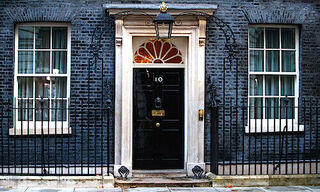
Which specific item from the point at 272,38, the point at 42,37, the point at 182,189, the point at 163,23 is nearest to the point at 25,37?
the point at 42,37

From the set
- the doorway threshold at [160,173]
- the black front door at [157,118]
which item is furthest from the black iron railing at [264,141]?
the black front door at [157,118]

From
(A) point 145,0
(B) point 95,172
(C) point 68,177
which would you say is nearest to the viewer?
(C) point 68,177

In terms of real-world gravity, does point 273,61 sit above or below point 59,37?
below

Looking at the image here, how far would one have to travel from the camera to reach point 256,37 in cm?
1092

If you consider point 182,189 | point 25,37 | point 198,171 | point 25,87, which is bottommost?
point 182,189

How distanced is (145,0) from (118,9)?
70 centimetres

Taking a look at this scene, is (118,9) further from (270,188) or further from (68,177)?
(270,188)

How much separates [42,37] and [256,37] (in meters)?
4.89

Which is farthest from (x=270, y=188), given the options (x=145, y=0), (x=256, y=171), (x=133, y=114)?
(x=145, y=0)

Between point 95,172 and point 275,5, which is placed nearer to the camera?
point 95,172

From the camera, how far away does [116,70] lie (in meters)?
10.2

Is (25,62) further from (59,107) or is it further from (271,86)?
(271,86)

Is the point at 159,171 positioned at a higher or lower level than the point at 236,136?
lower

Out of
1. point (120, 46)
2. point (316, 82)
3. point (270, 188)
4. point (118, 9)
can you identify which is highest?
point (118, 9)
